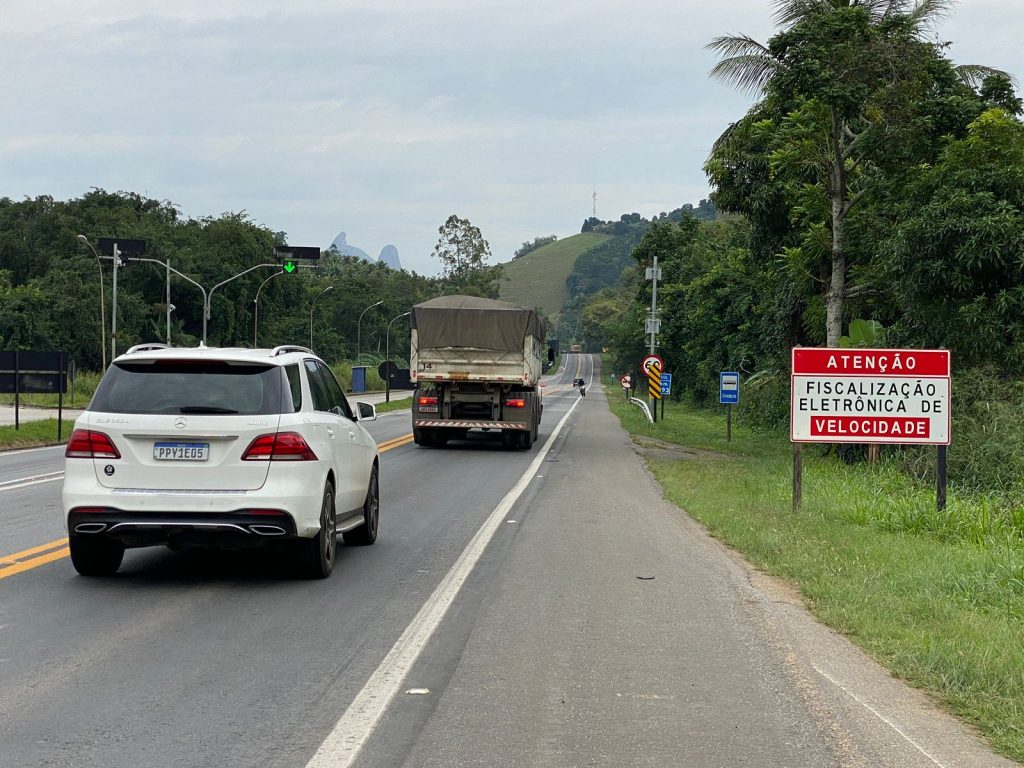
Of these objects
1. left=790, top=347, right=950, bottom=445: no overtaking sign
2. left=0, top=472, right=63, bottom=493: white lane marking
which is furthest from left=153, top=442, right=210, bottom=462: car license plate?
left=0, top=472, right=63, bottom=493: white lane marking

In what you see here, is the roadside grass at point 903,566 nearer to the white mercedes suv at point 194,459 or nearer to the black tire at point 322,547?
the black tire at point 322,547

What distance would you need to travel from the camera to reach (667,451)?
29188 mm

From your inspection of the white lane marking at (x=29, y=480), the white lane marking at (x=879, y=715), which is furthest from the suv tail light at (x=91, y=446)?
the white lane marking at (x=29, y=480)

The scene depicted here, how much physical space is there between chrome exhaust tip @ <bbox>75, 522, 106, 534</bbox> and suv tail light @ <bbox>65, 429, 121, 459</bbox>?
1.62 feet

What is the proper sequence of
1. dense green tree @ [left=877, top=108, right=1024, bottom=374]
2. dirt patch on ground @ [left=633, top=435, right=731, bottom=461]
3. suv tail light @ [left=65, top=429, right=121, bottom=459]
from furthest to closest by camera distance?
dirt patch on ground @ [left=633, top=435, right=731, bottom=461], dense green tree @ [left=877, top=108, right=1024, bottom=374], suv tail light @ [left=65, top=429, right=121, bottom=459]

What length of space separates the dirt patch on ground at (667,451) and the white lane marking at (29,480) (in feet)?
42.2

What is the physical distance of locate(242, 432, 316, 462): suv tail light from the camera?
8.72 meters

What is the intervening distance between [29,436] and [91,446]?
21456 millimetres

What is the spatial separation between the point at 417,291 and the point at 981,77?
12948cm

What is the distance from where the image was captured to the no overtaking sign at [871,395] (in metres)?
13.5

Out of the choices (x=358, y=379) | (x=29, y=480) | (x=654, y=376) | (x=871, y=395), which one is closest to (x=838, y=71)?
(x=871, y=395)

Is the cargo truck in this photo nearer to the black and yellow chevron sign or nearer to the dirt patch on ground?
the dirt patch on ground

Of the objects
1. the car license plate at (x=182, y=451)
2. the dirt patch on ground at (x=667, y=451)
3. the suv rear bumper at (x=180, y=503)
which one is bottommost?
the dirt patch on ground at (x=667, y=451)

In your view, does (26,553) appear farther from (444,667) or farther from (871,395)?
(871,395)
